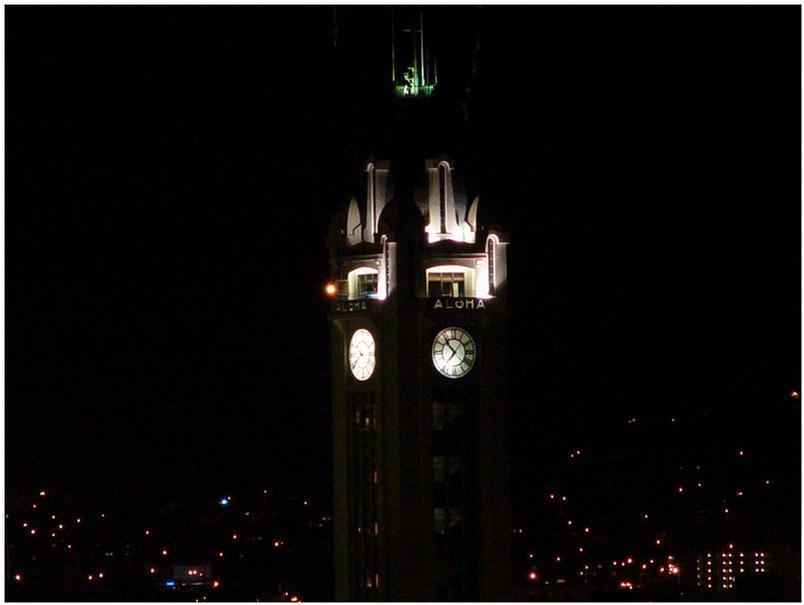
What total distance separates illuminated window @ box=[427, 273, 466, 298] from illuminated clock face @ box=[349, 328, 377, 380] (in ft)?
10.8

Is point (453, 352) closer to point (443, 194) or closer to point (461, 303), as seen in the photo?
point (461, 303)

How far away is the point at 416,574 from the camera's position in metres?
70.1

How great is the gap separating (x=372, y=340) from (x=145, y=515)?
5576 cm

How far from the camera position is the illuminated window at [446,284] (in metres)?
71.3

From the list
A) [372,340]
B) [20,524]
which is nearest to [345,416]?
[372,340]

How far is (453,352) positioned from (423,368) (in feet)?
5.67

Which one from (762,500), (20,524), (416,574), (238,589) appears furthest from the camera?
(20,524)

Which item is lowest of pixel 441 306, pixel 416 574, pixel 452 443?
pixel 416 574

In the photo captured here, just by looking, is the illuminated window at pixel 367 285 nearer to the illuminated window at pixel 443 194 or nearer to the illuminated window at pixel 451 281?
the illuminated window at pixel 451 281

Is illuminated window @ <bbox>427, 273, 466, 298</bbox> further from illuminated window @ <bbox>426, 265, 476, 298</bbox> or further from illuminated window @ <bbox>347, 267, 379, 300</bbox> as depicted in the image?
illuminated window @ <bbox>347, 267, 379, 300</bbox>

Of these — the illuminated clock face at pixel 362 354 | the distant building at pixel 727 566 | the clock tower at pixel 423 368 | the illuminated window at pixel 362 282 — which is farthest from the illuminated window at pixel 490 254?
the distant building at pixel 727 566

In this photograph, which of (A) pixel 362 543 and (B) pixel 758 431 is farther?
(B) pixel 758 431

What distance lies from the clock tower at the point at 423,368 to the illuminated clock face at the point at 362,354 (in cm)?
6

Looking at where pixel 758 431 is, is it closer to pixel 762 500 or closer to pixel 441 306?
pixel 762 500
